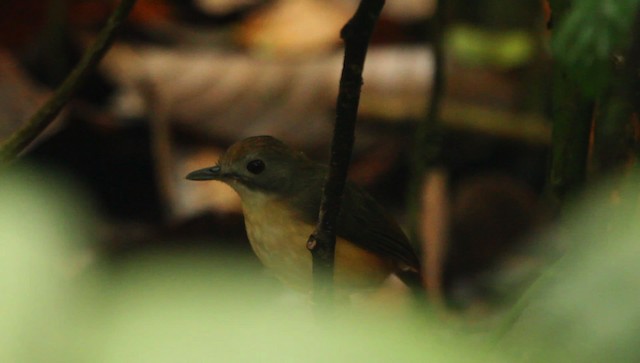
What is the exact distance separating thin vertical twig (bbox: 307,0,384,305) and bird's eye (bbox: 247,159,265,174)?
134cm

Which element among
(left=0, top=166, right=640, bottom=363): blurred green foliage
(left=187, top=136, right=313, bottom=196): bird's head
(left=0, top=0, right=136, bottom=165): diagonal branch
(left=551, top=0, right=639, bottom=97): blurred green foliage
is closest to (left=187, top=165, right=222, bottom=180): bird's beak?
(left=187, top=136, right=313, bottom=196): bird's head

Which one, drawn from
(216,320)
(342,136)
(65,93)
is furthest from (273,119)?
(216,320)

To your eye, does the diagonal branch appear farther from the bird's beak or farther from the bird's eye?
the bird's eye

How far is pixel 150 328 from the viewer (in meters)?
0.97

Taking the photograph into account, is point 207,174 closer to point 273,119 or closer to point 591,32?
point 591,32

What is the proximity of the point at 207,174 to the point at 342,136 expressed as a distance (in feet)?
5.25

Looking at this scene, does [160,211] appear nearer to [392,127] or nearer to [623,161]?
[392,127]

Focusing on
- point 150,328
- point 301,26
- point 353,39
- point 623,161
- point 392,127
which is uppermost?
point 301,26

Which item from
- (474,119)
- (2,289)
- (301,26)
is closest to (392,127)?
(474,119)

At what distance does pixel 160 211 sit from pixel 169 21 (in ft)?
5.90

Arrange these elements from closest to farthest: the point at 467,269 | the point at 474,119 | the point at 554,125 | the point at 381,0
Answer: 1. the point at 381,0
2. the point at 554,125
3. the point at 467,269
4. the point at 474,119

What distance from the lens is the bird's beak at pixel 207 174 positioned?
3389mm

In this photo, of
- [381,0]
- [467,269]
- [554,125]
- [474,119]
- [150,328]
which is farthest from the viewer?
[474,119]

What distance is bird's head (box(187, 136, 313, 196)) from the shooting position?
3492mm
